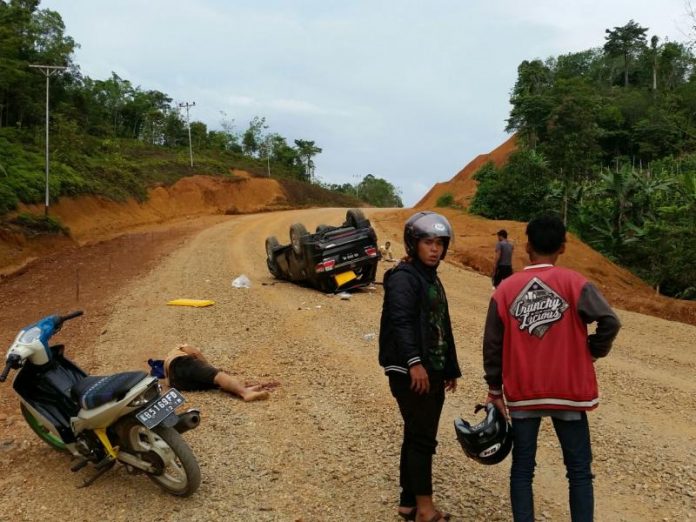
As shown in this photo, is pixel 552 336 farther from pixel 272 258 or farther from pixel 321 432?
pixel 272 258

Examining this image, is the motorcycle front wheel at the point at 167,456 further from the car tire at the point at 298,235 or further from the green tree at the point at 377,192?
the green tree at the point at 377,192

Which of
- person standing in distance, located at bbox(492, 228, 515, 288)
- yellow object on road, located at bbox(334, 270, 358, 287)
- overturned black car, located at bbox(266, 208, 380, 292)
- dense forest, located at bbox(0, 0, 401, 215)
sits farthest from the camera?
dense forest, located at bbox(0, 0, 401, 215)

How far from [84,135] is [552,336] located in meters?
35.6

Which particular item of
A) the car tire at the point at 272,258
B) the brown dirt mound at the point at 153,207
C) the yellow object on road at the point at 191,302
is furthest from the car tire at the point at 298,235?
the brown dirt mound at the point at 153,207

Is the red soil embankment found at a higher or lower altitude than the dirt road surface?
higher

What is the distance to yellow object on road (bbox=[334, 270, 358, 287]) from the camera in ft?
38.9

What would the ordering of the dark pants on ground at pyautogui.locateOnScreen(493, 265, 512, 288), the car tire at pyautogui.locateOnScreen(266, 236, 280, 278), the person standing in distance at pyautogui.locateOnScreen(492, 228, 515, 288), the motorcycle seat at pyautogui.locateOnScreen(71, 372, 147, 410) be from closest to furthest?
the motorcycle seat at pyautogui.locateOnScreen(71, 372, 147, 410) → the person standing in distance at pyautogui.locateOnScreen(492, 228, 515, 288) → the dark pants on ground at pyautogui.locateOnScreen(493, 265, 512, 288) → the car tire at pyautogui.locateOnScreen(266, 236, 280, 278)

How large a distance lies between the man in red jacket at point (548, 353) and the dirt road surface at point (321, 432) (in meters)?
0.91

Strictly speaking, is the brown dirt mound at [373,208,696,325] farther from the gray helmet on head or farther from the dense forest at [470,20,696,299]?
the gray helmet on head

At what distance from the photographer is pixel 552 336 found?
2846mm

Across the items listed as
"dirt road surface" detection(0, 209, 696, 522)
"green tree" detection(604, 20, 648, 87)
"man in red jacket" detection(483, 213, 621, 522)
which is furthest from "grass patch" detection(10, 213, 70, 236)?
"green tree" detection(604, 20, 648, 87)

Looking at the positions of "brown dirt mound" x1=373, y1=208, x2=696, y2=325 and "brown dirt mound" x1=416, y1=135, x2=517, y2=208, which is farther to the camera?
"brown dirt mound" x1=416, y1=135, x2=517, y2=208

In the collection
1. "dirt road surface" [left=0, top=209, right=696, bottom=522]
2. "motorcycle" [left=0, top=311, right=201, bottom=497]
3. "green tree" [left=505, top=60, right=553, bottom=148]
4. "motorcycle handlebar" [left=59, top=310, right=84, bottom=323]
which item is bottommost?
"dirt road surface" [left=0, top=209, right=696, bottom=522]

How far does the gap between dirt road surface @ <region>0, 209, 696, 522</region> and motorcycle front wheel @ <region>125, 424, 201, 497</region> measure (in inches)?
4.5
